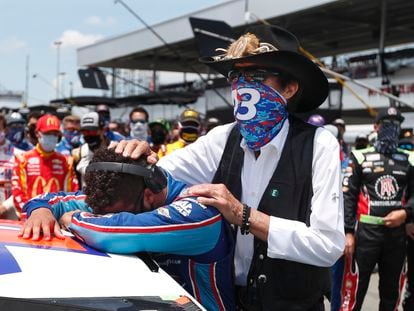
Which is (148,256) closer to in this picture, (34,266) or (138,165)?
(138,165)

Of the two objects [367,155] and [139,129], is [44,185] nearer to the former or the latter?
[139,129]

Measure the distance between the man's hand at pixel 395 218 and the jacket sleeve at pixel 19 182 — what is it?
3079 millimetres

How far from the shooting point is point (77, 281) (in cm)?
131

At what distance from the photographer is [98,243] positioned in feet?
5.20

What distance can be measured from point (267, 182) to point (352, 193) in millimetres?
3016

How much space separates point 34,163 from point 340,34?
25.4m

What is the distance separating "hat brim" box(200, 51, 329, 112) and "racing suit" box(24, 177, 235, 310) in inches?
19.3

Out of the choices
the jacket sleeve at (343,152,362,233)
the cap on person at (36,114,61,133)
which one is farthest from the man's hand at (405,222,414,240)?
the cap on person at (36,114,61,133)

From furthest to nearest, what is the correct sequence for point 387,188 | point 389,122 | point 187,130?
point 187,130 < point 389,122 < point 387,188

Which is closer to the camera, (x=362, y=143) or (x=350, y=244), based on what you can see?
(x=350, y=244)

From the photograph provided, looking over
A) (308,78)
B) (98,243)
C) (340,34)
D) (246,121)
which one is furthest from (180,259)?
(340,34)

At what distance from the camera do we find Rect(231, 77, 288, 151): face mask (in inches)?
78.7

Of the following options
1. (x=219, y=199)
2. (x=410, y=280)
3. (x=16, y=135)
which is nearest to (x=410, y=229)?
(x=410, y=280)

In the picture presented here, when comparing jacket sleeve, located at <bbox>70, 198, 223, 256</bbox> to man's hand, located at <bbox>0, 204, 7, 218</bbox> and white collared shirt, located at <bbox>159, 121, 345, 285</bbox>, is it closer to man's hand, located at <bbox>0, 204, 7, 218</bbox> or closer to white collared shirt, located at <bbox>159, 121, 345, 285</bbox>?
white collared shirt, located at <bbox>159, 121, 345, 285</bbox>
